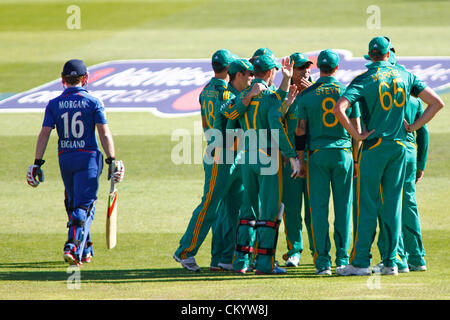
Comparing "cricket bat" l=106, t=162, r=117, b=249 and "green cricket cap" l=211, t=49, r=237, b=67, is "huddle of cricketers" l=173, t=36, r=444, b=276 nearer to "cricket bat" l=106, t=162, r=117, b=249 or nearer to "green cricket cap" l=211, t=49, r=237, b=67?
"green cricket cap" l=211, t=49, r=237, b=67

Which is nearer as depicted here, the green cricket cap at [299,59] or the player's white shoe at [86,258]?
the green cricket cap at [299,59]

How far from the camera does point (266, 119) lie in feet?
26.0

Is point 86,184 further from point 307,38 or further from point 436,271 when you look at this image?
point 307,38

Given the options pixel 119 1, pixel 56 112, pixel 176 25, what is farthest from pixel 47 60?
pixel 56 112

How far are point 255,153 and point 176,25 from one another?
2024cm

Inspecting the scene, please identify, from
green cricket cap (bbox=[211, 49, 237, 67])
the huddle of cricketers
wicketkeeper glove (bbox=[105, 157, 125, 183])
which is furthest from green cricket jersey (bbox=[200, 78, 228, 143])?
wicketkeeper glove (bbox=[105, 157, 125, 183])

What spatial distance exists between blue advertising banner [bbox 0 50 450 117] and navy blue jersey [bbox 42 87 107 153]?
9973 mm

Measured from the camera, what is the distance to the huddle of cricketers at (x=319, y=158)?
7.69m

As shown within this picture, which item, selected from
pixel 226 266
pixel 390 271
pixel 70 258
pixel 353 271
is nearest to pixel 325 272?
pixel 353 271

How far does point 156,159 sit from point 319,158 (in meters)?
7.46

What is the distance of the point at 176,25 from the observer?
90.7 feet

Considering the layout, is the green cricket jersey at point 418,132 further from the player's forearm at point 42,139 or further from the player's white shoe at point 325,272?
the player's forearm at point 42,139

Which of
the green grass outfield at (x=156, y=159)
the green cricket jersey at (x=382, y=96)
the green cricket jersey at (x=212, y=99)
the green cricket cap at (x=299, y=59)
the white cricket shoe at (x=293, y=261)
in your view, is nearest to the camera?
the green grass outfield at (x=156, y=159)

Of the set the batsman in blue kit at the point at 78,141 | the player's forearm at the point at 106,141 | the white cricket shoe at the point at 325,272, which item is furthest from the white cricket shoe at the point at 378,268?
the player's forearm at the point at 106,141
